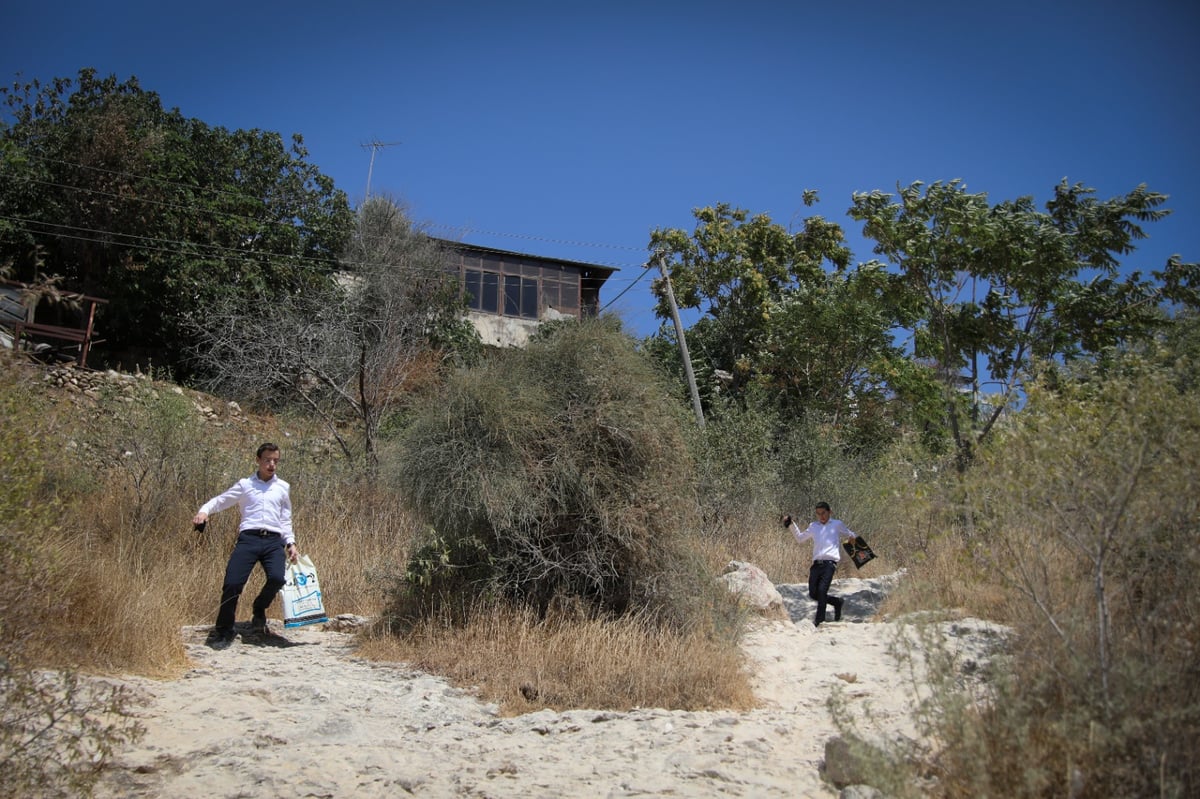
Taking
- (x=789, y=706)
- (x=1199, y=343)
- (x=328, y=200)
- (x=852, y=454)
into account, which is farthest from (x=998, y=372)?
(x=328, y=200)

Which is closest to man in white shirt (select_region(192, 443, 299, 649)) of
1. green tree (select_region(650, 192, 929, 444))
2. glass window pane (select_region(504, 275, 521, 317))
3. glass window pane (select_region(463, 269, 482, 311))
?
green tree (select_region(650, 192, 929, 444))

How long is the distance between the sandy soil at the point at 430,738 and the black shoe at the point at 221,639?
0.25 ft

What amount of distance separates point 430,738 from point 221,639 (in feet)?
9.20

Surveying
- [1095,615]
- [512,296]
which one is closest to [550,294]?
[512,296]

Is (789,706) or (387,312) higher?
(387,312)

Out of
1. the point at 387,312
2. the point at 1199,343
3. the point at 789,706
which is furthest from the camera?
the point at 387,312

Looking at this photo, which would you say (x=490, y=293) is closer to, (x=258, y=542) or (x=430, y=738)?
(x=258, y=542)

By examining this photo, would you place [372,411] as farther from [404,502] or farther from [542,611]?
[542,611]

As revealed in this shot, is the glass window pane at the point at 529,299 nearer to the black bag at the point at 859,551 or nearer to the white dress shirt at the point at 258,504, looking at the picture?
the black bag at the point at 859,551

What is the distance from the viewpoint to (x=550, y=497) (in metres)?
7.97

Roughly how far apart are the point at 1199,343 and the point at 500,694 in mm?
6306

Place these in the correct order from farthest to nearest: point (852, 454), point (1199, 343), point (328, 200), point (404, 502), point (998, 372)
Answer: point (328, 200)
point (852, 454)
point (998, 372)
point (404, 502)
point (1199, 343)

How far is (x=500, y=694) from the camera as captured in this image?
262 inches

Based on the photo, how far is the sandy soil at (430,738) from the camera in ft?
15.9
